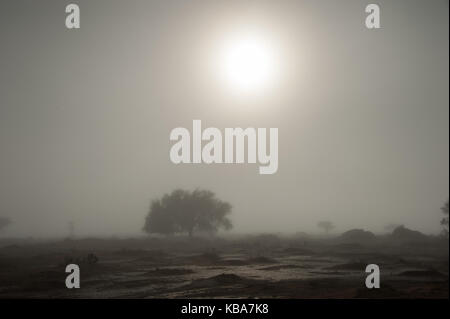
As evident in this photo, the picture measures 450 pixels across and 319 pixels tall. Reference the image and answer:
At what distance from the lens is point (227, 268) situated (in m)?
16.1

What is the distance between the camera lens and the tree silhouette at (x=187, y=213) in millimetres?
23609

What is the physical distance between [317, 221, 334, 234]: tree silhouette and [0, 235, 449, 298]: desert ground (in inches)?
30.0

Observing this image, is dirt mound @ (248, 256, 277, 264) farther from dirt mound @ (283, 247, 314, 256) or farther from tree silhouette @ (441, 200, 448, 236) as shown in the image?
tree silhouette @ (441, 200, 448, 236)

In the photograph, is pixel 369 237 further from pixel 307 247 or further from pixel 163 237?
pixel 163 237

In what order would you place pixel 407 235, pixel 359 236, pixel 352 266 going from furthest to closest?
pixel 407 235 < pixel 359 236 < pixel 352 266

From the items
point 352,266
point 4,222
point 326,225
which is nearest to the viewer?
point 352,266

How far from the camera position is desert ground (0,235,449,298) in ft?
45.6

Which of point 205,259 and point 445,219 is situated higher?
point 445,219

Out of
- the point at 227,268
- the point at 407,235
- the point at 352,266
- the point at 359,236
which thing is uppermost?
the point at 359,236

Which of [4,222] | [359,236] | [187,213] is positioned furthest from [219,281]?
[4,222]

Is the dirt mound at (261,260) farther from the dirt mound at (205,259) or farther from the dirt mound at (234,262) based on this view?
the dirt mound at (205,259)

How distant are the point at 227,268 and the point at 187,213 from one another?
1053cm

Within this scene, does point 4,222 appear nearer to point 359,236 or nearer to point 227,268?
point 227,268
